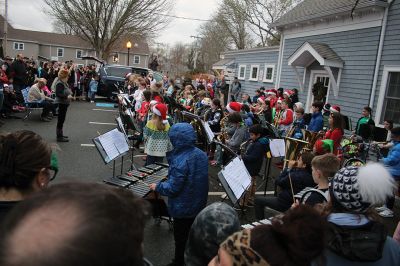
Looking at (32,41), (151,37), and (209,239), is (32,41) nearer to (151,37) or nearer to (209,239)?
(151,37)

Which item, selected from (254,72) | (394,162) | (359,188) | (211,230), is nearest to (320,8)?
(254,72)

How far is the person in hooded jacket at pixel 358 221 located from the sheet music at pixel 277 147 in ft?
13.7

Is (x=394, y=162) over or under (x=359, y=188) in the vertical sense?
under

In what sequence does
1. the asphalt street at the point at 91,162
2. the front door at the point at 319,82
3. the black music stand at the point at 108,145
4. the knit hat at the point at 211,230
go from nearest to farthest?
the knit hat at the point at 211,230 < the asphalt street at the point at 91,162 < the black music stand at the point at 108,145 < the front door at the point at 319,82

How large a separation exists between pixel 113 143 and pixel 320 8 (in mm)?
12915

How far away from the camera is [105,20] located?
116ft

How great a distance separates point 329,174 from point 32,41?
213ft

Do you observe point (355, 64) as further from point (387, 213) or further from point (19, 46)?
point (19, 46)

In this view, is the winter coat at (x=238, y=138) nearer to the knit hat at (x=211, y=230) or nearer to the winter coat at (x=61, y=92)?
the winter coat at (x=61, y=92)

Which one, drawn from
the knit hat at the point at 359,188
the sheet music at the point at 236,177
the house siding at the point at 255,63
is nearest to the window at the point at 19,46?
the house siding at the point at 255,63

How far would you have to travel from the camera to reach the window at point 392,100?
36.6 feet

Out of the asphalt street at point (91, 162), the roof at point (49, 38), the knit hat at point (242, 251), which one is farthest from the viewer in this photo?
the roof at point (49, 38)

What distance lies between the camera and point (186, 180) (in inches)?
155

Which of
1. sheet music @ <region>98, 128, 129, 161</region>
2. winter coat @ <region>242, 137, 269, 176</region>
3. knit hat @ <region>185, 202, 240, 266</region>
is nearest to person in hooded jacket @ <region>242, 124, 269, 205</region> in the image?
winter coat @ <region>242, 137, 269, 176</region>
